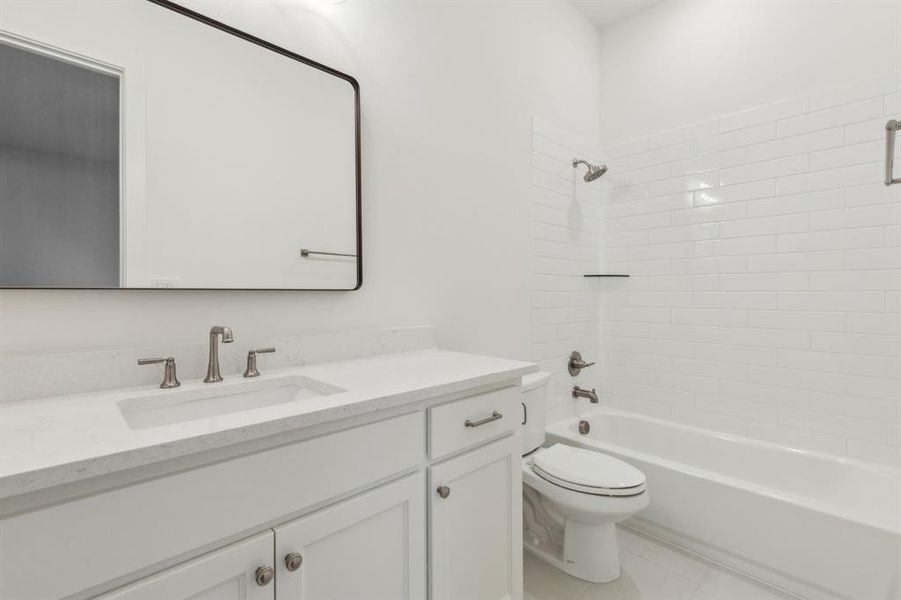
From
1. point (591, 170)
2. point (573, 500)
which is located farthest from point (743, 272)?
point (573, 500)

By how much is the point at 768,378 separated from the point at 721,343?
0.85 feet

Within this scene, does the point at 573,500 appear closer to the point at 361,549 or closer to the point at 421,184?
the point at 361,549

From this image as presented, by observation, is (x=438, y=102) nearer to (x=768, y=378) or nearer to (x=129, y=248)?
(x=129, y=248)

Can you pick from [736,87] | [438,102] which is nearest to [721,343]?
[736,87]

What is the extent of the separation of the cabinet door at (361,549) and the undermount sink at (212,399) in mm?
284

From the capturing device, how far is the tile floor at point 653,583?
65.1 inches

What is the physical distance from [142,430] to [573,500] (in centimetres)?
146

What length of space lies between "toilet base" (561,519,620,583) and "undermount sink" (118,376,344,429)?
4.27ft

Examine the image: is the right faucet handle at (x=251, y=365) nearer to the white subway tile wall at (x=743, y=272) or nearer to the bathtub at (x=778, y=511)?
the white subway tile wall at (x=743, y=272)

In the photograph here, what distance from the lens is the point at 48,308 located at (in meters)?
0.98

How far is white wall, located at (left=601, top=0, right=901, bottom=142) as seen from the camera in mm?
1901

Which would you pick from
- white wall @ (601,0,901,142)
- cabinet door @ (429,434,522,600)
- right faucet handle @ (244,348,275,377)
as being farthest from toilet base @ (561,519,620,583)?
white wall @ (601,0,901,142)

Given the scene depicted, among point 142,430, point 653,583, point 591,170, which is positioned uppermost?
point 591,170

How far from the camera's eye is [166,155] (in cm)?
112
